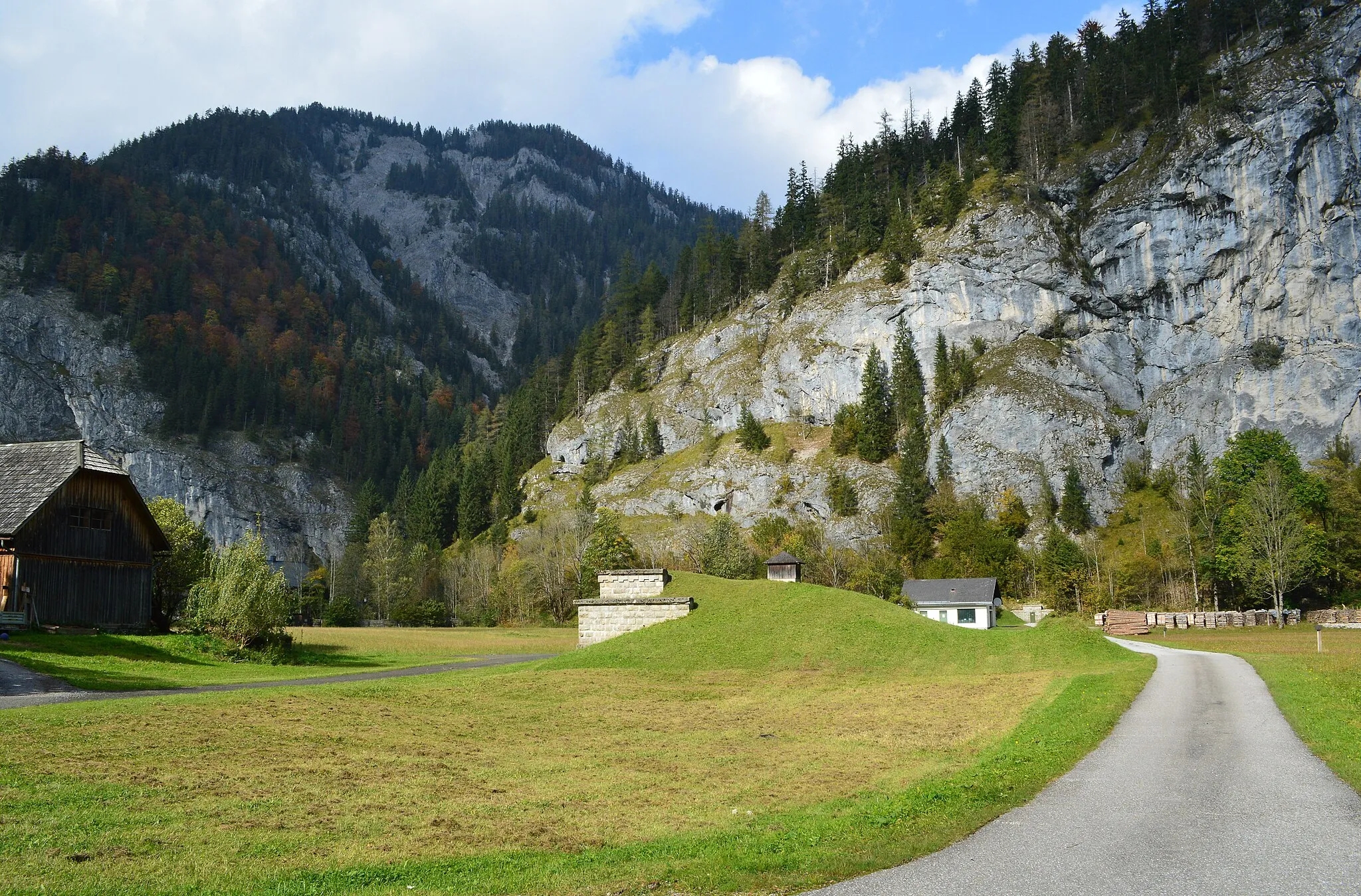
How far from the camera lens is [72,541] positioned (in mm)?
43062

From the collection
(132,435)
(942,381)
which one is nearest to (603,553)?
(942,381)

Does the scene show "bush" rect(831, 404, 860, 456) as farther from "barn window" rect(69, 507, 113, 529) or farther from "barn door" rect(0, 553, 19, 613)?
"barn door" rect(0, 553, 19, 613)

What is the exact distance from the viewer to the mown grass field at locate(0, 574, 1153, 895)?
9.91m

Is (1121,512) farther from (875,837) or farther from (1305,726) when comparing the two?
(875,837)

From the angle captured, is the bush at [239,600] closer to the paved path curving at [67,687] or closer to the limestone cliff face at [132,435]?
the paved path curving at [67,687]

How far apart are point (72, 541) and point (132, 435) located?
142m

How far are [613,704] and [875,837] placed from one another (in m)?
16.8

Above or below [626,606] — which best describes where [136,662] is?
below

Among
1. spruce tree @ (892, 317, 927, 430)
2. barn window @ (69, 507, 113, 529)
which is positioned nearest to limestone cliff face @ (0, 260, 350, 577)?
spruce tree @ (892, 317, 927, 430)

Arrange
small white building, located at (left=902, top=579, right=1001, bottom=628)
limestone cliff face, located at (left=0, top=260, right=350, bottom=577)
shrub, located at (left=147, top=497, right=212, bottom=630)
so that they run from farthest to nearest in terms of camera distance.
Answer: limestone cliff face, located at (left=0, top=260, right=350, bottom=577)
small white building, located at (left=902, top=579, right=1001, bottom=628)
shrub, located at (left=147, top=497, right=212, bottom=630)

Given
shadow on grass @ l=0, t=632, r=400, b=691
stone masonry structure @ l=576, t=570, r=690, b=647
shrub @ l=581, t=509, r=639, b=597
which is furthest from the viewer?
shrub @ l=581, t=509, r=639, b=597

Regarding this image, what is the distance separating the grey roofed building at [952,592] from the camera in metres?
80.8

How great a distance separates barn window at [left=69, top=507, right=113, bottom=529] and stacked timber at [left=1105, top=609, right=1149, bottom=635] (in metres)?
70.0

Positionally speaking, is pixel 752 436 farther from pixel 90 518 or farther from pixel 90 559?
pixel 90 559
